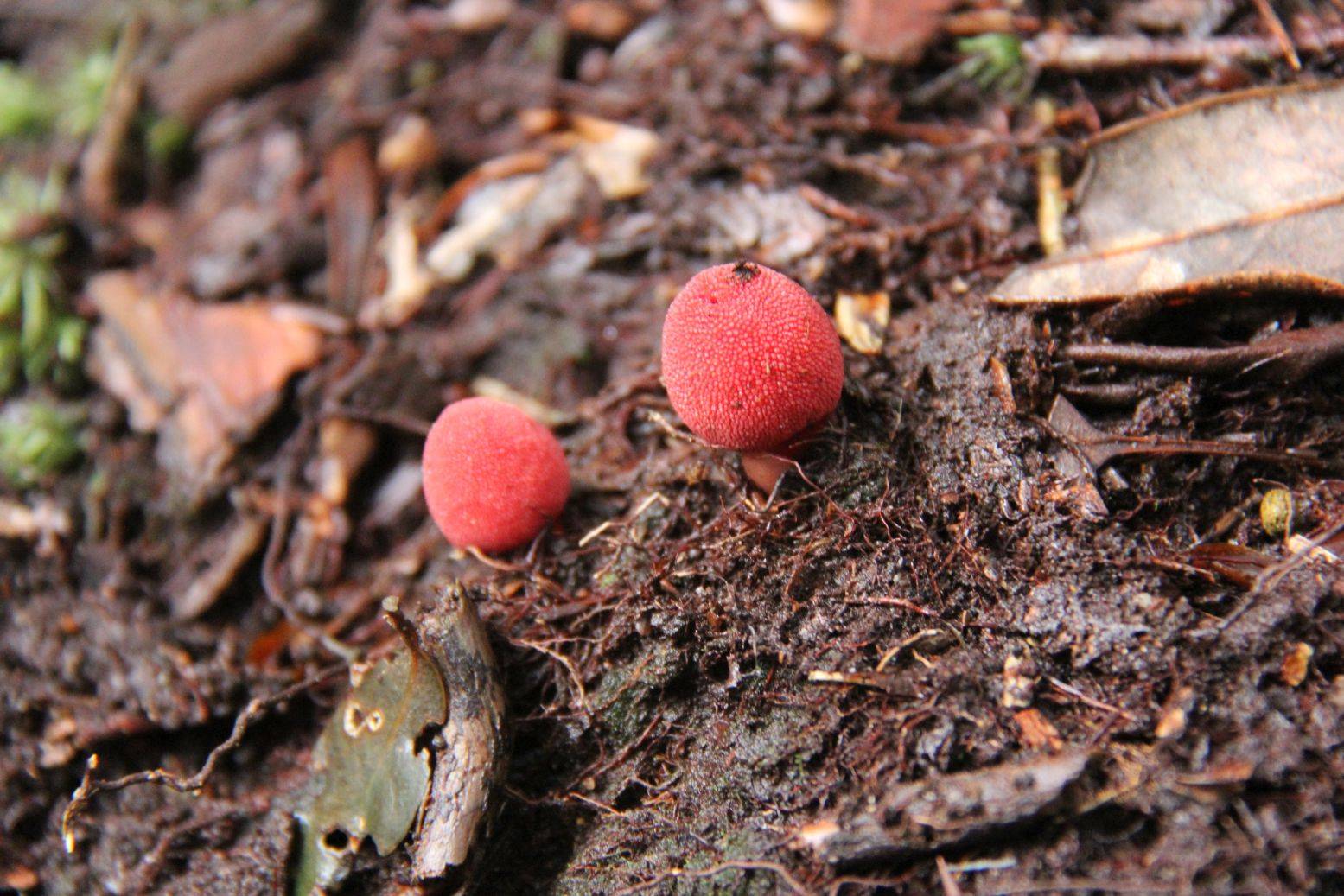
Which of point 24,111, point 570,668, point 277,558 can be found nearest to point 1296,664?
point 570,668

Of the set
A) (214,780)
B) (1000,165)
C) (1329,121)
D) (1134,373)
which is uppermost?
(1329,121)

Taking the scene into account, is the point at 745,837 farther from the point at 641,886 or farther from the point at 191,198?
the point at 191,198

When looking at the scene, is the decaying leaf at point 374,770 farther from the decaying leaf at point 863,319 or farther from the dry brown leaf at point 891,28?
the dry brown leaf at point 891,28

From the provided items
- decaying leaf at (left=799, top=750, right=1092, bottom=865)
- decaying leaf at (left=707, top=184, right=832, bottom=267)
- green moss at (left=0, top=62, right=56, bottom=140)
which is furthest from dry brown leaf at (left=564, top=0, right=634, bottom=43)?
decaying leaf at (left=799, top=750, right=1092, bottom=865)

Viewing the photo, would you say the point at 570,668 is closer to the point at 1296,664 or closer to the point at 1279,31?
the point at 1296,664

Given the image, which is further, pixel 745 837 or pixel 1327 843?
pixel 745 837

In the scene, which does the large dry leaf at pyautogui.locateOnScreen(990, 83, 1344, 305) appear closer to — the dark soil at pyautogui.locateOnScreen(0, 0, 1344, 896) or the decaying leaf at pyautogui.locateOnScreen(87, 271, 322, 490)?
the dark soil at pyautogui.locateOnScreen(0, 0, 1344, 896)

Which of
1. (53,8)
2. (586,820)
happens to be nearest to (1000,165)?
(586,820)
